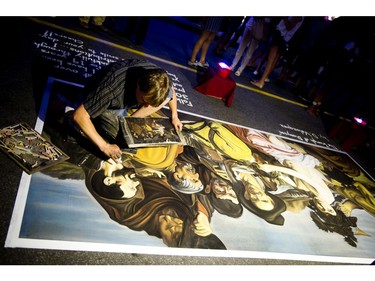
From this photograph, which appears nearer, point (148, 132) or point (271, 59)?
point (148, 132)

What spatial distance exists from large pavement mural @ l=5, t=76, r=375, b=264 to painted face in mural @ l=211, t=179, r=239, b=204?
12mm

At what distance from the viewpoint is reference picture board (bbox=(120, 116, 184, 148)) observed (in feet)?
8.14

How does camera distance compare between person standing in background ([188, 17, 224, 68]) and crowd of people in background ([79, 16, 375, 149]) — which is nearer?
person standing in background ([188, 17, 224, 68])

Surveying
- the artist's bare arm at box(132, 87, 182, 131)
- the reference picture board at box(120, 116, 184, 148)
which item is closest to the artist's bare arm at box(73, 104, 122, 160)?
the reference picture board at box(120, 116, 184, 148)

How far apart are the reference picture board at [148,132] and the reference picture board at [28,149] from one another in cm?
58

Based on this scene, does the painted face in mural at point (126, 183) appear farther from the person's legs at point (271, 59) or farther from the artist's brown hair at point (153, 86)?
the person's legs at point (271, 59)

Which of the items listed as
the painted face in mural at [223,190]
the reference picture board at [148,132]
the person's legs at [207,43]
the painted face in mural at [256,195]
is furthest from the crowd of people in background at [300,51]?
the painted face in mural at [223,190]

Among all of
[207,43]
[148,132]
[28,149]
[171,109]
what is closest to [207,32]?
[207,43]

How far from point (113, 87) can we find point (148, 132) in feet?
2.04

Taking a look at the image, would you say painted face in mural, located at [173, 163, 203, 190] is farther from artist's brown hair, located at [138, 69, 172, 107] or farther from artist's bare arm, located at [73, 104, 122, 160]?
artist's brown hair, located at [138, 69, 172, 107]

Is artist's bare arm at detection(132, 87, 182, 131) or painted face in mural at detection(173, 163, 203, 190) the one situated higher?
artist's bare arm at detection(132, 87, 182, 131)

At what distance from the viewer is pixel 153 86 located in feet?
6.78

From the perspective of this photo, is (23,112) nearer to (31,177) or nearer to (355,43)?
(31,177)

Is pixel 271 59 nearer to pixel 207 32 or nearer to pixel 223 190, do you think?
pixel 207 32
